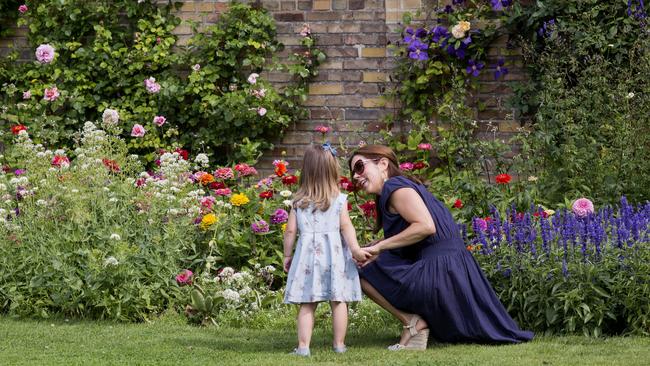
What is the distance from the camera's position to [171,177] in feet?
21.6

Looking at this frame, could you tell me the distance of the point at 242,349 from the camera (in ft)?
17.1

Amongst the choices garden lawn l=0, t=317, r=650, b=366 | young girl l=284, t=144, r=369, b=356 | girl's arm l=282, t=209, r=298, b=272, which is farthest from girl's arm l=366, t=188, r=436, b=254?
garden lawn l=0, t=317, r=650, b=366

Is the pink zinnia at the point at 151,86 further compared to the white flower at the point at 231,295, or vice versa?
the pink zinnia at the point at 151,86

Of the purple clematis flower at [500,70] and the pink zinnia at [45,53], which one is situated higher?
the pink zinnia at [45,53]

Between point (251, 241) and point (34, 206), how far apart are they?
1.32 meters

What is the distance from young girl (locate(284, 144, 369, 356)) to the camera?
16.4ft

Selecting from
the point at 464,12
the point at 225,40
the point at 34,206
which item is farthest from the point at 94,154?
the point at 464,12

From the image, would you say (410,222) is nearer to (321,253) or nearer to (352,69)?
(321,253)

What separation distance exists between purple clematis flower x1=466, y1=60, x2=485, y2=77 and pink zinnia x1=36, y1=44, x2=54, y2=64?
323 cm

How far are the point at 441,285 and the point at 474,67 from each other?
3440 mm

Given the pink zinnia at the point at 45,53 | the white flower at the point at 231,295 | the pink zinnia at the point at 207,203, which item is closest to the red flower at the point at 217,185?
the pink zinnia at the point at 207,203

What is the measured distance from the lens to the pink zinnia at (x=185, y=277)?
611 cm

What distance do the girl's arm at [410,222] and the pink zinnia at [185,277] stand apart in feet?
4.89

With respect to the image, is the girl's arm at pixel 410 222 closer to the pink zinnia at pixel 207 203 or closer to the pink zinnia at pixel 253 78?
the pink zinnia at pixel 207 203
